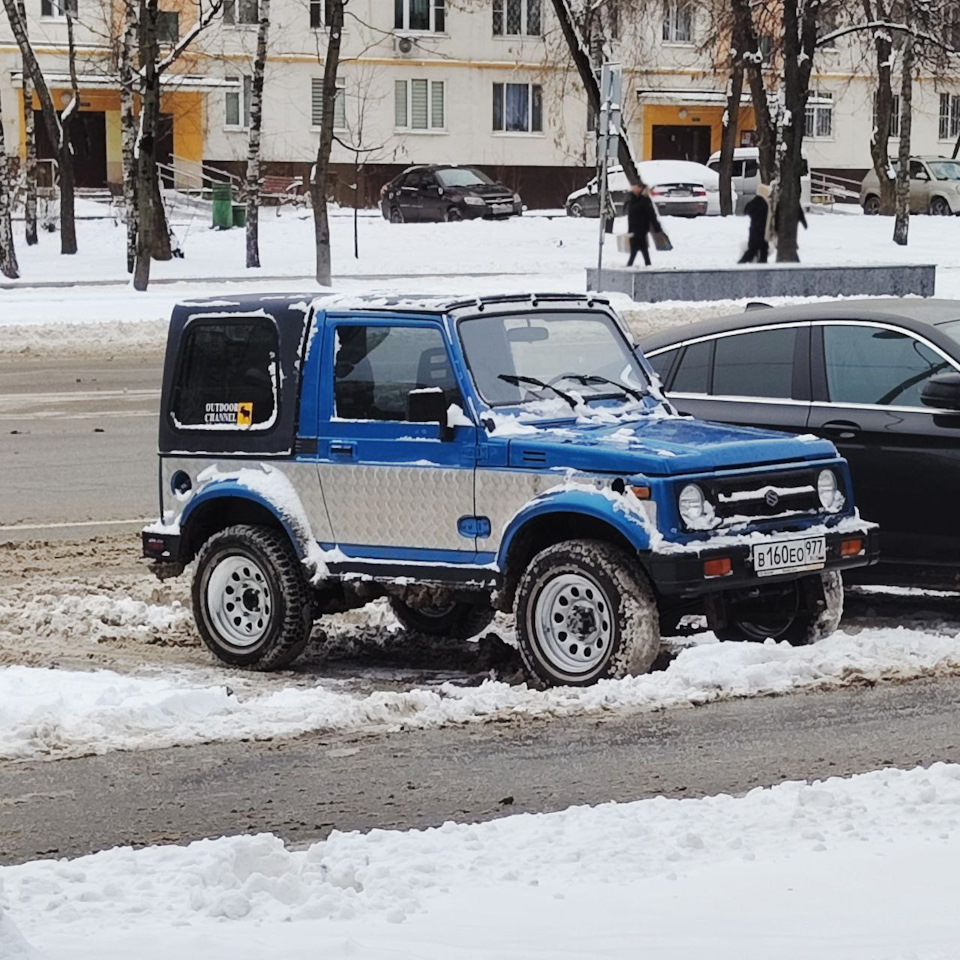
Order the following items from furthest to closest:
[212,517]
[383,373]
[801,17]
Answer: [801,17]
[212,517]
[383,373]

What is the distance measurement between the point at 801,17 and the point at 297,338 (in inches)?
1363

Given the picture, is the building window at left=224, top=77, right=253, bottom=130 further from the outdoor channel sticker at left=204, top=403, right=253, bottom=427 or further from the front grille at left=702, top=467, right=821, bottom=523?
the front grille at left=702, top=467, right=821, bottom=523

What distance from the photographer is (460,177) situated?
179 feet

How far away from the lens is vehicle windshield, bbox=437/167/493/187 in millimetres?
53844

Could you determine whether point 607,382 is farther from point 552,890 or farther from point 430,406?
point 552,890

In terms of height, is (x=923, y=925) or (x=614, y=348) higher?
(x=614, y=348)

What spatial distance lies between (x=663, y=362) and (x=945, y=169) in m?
50.0

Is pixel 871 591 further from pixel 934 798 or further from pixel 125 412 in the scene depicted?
pixel 125 412

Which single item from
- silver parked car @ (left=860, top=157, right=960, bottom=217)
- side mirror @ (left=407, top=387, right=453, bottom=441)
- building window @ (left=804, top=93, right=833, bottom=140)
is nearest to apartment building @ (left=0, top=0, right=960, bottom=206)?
building window @ (left=804, top=93, right=833, bottom=140)

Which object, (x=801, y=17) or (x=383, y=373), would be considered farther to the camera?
(x=801, y=17)

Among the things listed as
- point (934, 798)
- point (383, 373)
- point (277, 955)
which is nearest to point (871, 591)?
point (383, 373)

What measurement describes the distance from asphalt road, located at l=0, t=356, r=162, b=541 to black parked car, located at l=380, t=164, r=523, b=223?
2828 cm

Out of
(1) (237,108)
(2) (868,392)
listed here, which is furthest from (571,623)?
(1) (237,108)

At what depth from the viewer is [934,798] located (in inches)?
252
